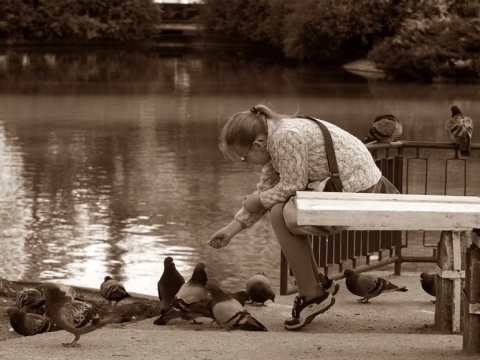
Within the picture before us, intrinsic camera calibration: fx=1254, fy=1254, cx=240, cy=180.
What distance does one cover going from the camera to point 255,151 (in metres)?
6.78

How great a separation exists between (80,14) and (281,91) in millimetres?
34671

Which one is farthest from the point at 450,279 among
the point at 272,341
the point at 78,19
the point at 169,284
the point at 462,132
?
the point at 78,19

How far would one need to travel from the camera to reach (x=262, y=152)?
679 cm

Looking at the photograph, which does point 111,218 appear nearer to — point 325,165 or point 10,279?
point 10,279

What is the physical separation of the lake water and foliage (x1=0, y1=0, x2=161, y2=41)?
22.5 m

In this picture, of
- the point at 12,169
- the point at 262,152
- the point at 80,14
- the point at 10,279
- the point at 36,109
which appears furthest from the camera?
the point at 80,14

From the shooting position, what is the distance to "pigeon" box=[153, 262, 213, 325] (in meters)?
7.18

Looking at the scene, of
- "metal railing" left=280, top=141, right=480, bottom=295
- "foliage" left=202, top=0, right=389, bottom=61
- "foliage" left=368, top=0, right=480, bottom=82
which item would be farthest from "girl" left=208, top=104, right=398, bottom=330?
"foliage" left=202, top=0, right=389, bottom=61

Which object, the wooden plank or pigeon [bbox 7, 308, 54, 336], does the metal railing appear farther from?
pigeon [bbox 7, 308, 54, 336]

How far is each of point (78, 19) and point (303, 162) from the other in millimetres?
56220

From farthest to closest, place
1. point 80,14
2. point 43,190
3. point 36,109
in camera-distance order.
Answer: point 80,14 → point 36,109 → point 43,190

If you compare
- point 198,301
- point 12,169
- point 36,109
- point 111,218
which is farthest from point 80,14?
point 198,301

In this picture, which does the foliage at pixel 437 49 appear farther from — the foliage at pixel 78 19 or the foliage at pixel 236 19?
the foliage at pixel 78 19

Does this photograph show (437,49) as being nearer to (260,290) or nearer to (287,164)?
(260,290)
